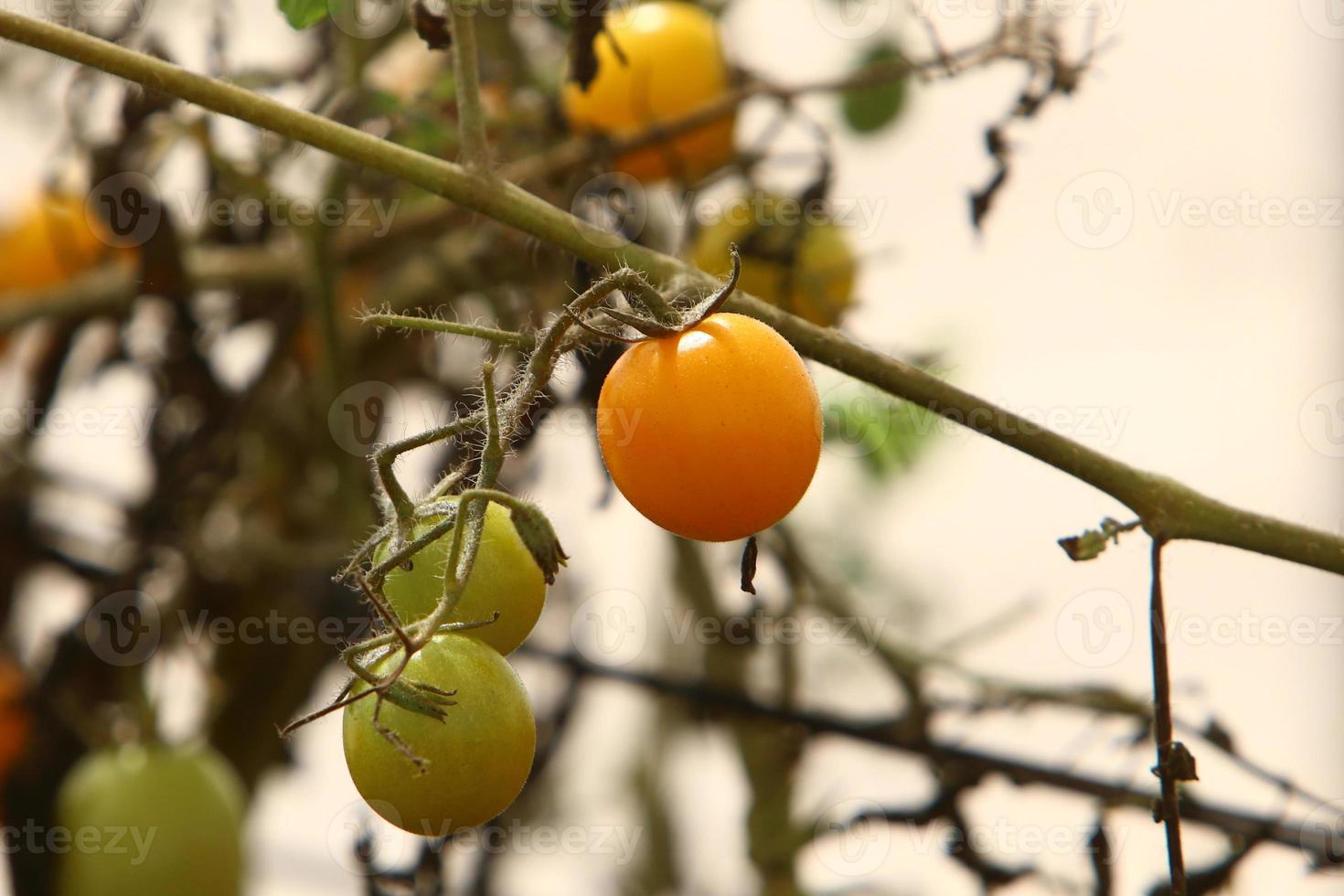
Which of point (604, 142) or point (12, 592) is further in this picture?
point (12, 592)

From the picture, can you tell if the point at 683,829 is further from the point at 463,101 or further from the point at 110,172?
the point at 463,101

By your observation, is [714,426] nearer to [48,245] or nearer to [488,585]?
[488,585]

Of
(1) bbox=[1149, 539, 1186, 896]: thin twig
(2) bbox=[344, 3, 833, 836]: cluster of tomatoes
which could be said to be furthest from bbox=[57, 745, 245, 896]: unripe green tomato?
(1) bbox=[1149, 539, 1186, 896]: thin twig

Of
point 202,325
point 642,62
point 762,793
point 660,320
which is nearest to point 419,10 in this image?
point 660,320

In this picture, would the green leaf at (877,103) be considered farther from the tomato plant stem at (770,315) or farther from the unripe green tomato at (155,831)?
the unripe green tomato at (155,831)

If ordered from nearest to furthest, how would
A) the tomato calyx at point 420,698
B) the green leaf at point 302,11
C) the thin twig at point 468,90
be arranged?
the tomato calyx at point 420,698 → the thin twig at point 468,90 → the green leaf at point 302,11

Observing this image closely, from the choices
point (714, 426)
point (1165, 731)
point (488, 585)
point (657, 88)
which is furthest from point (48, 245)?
point (1165, 731)

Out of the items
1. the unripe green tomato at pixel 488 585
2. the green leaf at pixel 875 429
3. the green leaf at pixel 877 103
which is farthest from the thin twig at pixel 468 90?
the green leaf at pixel 877 103
